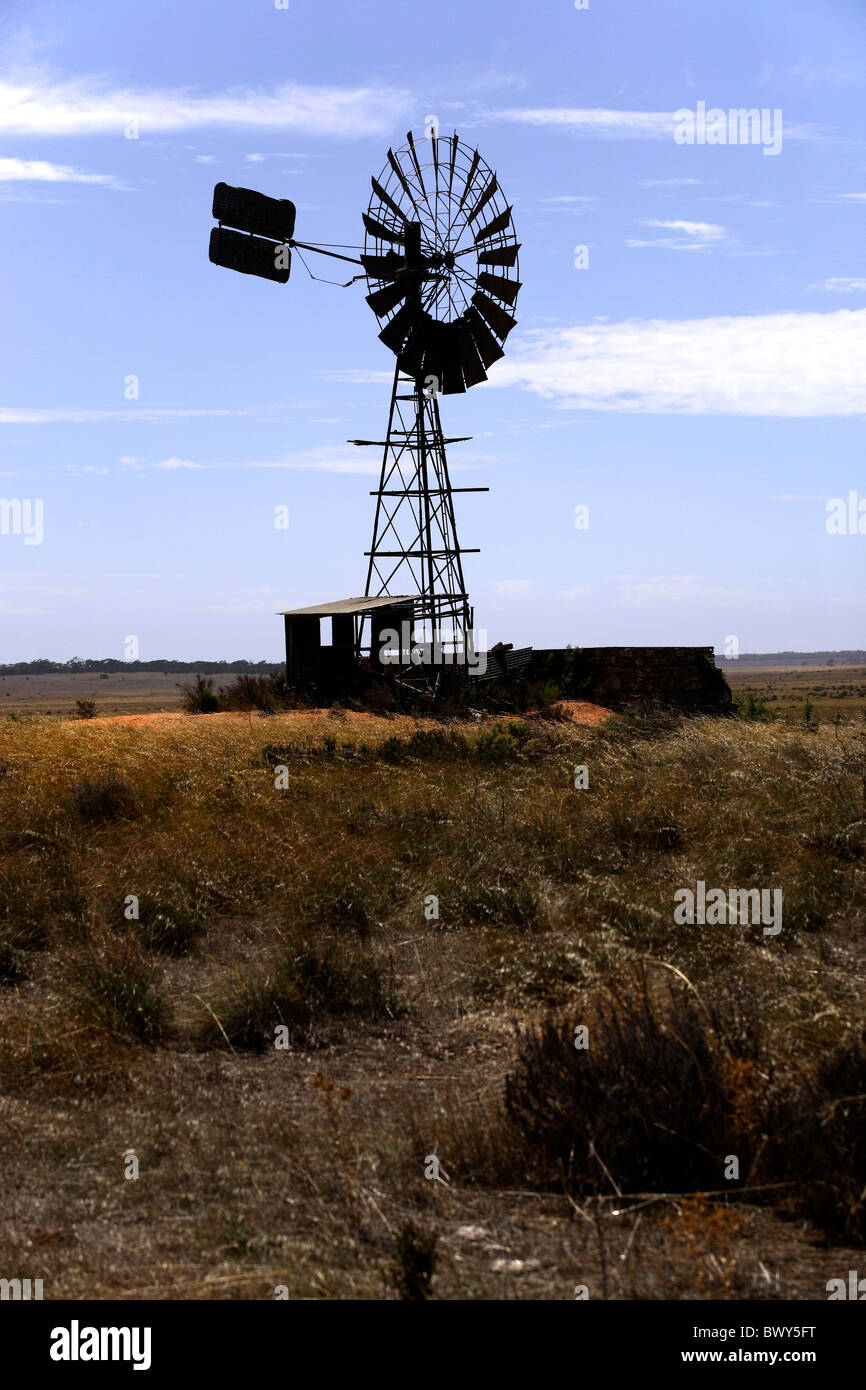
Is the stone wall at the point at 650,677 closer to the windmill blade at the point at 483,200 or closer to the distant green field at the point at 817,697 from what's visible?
the distant green field at the point at 817,697

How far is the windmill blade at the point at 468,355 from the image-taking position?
2500 cm

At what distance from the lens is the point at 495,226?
A: 24578 mm

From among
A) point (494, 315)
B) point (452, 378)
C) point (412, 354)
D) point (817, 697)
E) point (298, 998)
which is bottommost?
point (298, 998)

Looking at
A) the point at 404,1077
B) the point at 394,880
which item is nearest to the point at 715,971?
the point at 404,1077

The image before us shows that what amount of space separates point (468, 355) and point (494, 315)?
3.57 feet

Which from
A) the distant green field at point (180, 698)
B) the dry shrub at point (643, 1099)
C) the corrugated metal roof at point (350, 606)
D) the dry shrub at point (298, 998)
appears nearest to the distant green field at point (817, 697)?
the distant green field at point (180, 698)

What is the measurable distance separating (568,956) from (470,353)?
21.1 metres

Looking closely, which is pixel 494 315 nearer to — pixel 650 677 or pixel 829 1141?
pixel 650 677

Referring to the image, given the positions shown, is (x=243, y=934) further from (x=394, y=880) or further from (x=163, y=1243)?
(x=163, y=1243)

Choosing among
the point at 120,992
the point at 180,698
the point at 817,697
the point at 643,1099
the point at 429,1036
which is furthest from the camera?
the point at 817,697

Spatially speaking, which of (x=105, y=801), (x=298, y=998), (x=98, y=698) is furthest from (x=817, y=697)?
(x=298, y=998)

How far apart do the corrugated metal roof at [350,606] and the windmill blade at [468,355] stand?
561 cm
